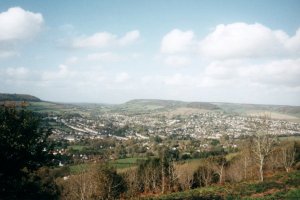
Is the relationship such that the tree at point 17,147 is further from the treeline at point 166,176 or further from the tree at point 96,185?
the treeline at point 166,176

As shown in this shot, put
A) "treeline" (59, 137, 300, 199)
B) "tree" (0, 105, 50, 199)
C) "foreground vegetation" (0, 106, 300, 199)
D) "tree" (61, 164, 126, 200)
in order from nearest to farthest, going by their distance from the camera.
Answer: "tree" (0, 105, 50, 199) < "foreground vegetation" (0, 106, 300, 199) < "tree" (61, 164, 126, 200) < "treeline" (59, 137, 300, 199)

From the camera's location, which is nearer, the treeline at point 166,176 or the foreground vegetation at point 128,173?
the foreground vegetation at point 128,173

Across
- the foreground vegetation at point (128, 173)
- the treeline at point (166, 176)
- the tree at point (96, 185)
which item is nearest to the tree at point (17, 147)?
the foreground vegetation at point (128, 173)

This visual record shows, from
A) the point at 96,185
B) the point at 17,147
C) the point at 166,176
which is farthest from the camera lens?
the point at 166,176

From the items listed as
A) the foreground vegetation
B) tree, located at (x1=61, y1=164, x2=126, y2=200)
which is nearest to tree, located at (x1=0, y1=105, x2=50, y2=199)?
the foreground vegetation

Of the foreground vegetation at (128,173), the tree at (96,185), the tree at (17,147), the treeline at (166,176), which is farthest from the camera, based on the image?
the treeline at (166,176)

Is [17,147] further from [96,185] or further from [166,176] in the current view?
[166,176]

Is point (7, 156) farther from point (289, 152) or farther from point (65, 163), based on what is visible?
point (65, 163)

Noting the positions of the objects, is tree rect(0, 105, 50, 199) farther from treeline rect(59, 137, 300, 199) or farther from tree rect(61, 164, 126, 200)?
treeline rect(59, 137, 300, 199)

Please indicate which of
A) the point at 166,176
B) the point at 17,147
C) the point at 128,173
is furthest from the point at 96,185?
the point at 17,147
